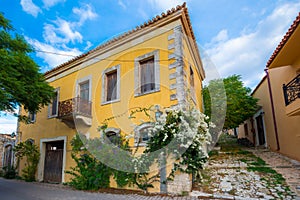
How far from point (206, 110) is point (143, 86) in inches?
206

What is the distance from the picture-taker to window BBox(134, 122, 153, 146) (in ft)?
21.0

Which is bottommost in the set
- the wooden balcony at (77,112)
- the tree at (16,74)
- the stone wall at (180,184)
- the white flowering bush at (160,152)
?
the stone wall at (180,184)

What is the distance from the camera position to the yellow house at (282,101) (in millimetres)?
6336

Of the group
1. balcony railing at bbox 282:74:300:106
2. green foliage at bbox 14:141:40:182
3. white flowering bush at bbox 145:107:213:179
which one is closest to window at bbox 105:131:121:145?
white flowering bush at bbox 145:107:213:179

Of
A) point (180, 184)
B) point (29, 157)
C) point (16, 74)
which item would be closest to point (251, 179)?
point (180, 184)

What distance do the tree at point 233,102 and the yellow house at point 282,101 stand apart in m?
0.85

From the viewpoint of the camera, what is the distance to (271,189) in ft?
15.9

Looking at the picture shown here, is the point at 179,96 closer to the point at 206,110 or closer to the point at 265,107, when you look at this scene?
the point at 206,110

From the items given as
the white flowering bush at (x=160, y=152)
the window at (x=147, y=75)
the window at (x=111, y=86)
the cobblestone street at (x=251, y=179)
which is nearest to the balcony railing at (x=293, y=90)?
the cobblestone street at (x=251, y=179)

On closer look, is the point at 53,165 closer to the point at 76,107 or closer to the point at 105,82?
the point at 76,107

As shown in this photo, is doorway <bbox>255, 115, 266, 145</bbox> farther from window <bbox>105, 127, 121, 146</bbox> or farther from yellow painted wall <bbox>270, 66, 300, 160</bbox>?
window <bbox>105, 127, 121, 146</bbox>

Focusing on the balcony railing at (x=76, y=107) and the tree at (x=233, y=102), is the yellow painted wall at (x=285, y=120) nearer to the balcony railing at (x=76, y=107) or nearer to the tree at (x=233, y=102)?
the tree at (x=233, y=102)

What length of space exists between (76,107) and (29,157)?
14.7ft

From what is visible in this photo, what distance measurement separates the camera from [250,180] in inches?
217
